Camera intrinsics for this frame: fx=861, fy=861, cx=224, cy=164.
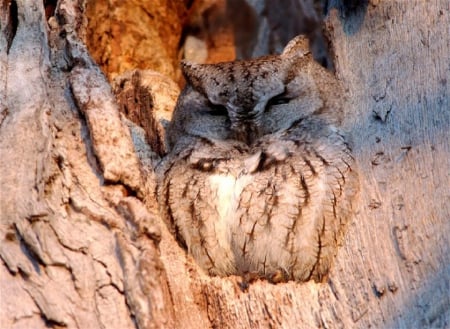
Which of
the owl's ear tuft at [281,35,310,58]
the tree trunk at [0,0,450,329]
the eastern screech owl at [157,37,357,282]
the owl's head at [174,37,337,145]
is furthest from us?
the owl's ear tuft at [281,35,310,58]

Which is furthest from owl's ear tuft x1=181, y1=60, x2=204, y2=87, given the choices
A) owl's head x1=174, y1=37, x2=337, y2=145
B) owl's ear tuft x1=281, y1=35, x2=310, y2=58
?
owl's ear tuft x1=281, y1=35, x2=310, y2=58

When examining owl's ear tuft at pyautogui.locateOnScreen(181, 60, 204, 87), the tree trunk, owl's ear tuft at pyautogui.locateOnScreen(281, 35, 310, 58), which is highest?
owl's ear tuft at pyautogui.locateOnScreen(281, 35, 310, 58)

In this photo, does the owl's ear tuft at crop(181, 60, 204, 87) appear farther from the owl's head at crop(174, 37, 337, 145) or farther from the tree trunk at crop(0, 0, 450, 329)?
the tree trunk at crop(0, 0, 450, 329)

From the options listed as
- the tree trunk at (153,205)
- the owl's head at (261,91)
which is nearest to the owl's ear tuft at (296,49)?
the owl's head at (261,91)

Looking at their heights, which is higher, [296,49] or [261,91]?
[296,49]

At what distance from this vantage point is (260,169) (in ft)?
9.16

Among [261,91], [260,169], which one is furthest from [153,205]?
[261,91]

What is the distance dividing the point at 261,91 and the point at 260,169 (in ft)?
0.96

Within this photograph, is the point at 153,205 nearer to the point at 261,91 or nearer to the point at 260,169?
the point at 260,169

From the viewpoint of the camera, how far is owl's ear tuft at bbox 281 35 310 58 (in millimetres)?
3059

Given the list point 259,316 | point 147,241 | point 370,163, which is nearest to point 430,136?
point 370,163

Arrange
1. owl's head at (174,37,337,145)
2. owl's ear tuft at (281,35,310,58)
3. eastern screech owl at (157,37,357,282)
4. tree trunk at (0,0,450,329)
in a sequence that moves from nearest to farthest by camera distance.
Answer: tree trunk at (0,0,450,329) < eastern screech owl at (157,37,357,282) < owl's head at (174,37,337,145) < owl's ear tuft at (281,35,310,58)

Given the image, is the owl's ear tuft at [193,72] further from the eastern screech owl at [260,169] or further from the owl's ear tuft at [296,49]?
the owl's ear tuft at [296,49]

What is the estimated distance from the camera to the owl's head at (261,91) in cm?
291
